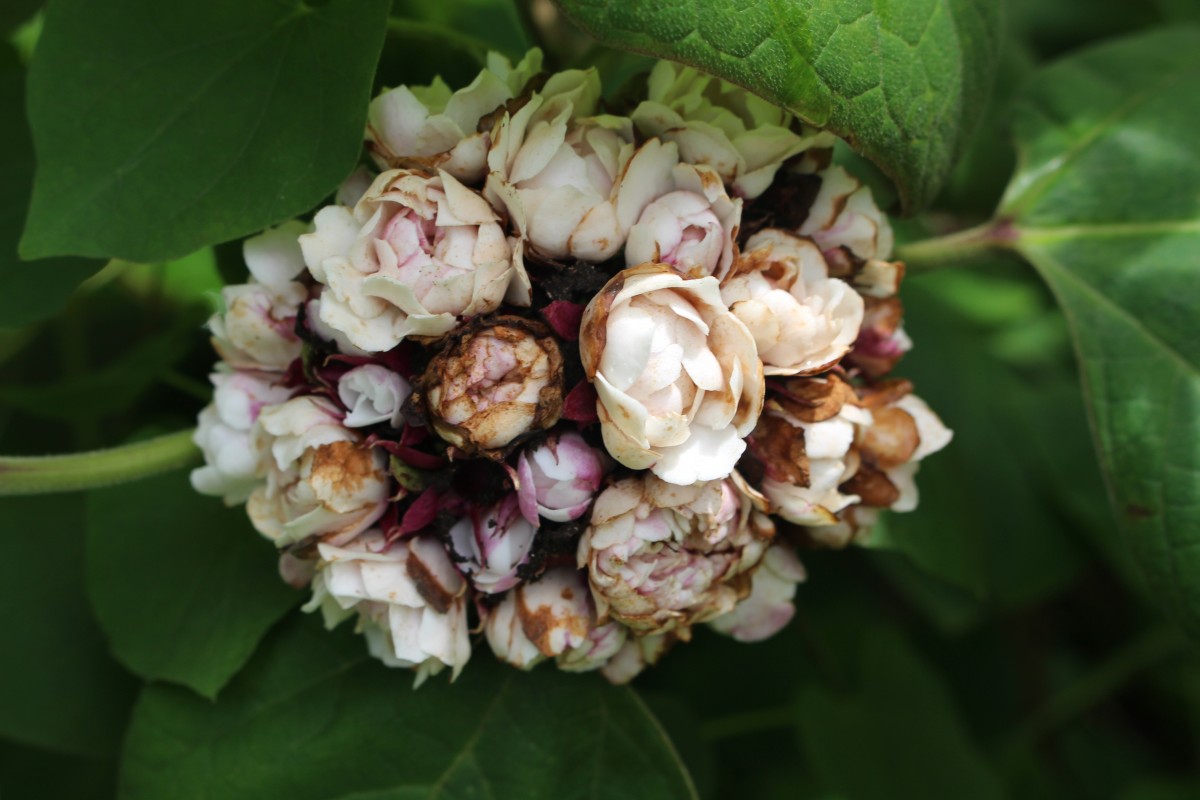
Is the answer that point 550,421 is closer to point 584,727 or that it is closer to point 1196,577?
point 584,727

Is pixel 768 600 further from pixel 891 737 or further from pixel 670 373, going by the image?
pixel 891 737

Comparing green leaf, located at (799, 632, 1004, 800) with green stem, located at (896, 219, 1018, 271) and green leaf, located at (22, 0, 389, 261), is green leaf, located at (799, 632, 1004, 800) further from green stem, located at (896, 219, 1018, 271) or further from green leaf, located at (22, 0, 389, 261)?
green leaf, located at (22, 0, 389, 261)

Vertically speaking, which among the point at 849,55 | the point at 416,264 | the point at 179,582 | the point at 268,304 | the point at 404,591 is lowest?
the point at 179,582

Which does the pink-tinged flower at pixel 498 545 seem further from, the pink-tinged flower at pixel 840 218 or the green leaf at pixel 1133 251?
the green leaf at pixel 1133 251

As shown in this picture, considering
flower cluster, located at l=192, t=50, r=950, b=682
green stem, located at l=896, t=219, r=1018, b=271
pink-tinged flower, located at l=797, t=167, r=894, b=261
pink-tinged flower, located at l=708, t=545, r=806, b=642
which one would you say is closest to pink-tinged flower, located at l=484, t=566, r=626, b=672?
flower cluster, located at l=192, t=50, r=950, b=682

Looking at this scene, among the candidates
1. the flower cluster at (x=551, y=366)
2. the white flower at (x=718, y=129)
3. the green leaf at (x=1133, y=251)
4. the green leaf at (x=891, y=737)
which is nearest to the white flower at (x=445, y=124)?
the flower cluster at (x=551, y=366)

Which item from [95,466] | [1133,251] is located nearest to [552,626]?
[95,466]

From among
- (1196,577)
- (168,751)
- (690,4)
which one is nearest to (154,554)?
(168,751)
